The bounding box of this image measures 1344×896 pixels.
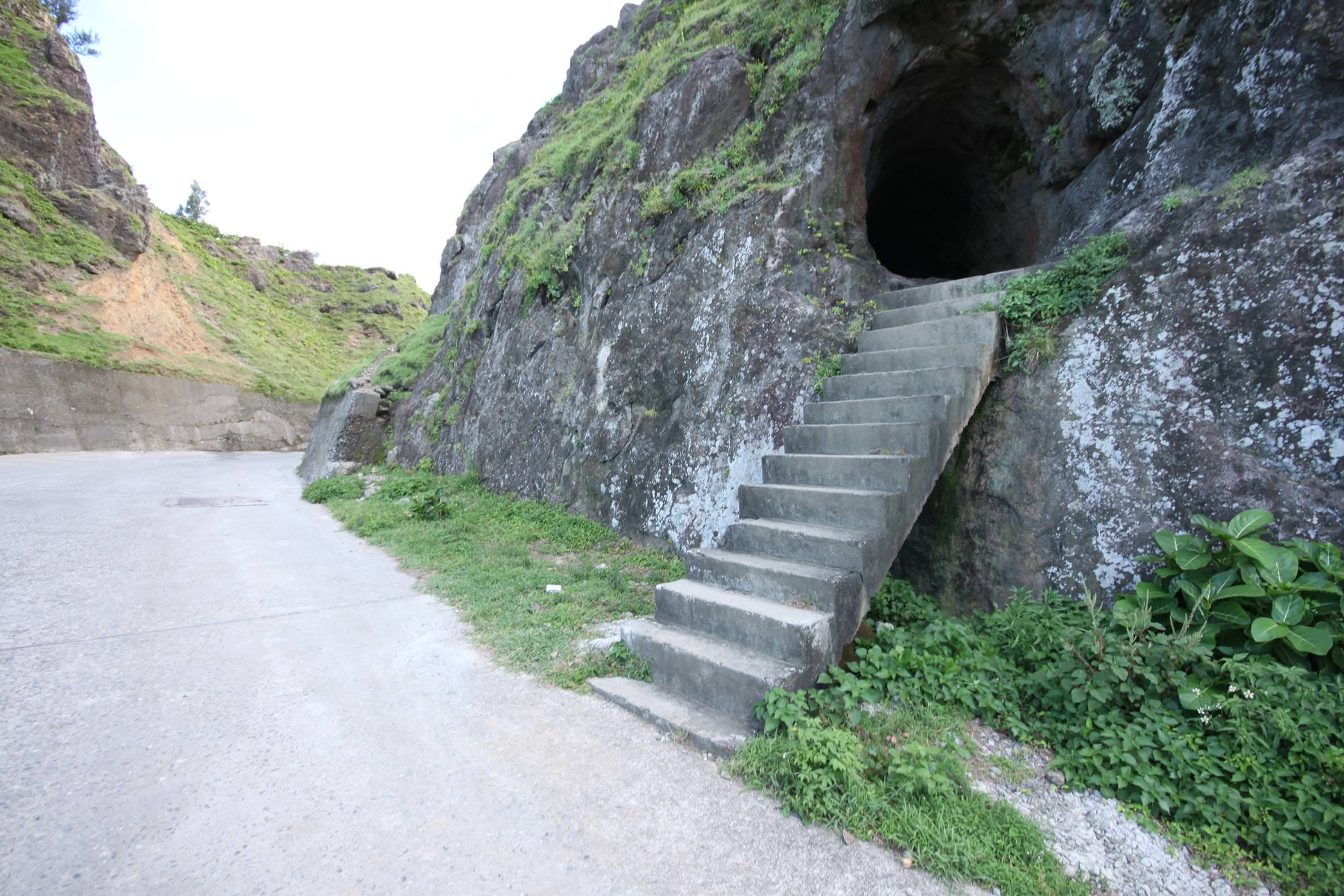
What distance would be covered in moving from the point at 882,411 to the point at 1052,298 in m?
1.42

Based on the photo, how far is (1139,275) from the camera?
399cm

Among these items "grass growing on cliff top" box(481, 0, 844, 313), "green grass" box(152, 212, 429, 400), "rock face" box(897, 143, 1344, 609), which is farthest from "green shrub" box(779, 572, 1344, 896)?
"green grass" box(152, 212, 429, 400)

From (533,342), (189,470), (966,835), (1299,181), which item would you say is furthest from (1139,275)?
(189,470)

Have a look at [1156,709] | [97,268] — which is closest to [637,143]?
[1156,709]

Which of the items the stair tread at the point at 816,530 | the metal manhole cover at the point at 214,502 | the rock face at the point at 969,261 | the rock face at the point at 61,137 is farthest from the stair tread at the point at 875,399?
the rock face at the point at 61,137

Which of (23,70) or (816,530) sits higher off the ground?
(23,70)

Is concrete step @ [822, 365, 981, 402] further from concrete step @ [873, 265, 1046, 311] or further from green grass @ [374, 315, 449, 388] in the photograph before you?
green grass @ [374, 315, 449, 388]

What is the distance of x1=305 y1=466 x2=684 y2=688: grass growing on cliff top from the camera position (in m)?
4.06

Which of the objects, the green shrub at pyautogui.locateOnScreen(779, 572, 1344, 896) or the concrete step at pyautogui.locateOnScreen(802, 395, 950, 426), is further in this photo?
the concrete step at pyautogui.locateOnScreen(802, 395, 950, 426)

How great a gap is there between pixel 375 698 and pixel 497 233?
1216 centimetres

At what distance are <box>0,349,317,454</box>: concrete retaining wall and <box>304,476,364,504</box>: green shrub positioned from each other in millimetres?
10025

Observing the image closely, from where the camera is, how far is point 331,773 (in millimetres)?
2633

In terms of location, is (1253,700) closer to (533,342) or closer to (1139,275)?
(1139,275)

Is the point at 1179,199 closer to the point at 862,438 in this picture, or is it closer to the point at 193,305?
the point at 862,438
